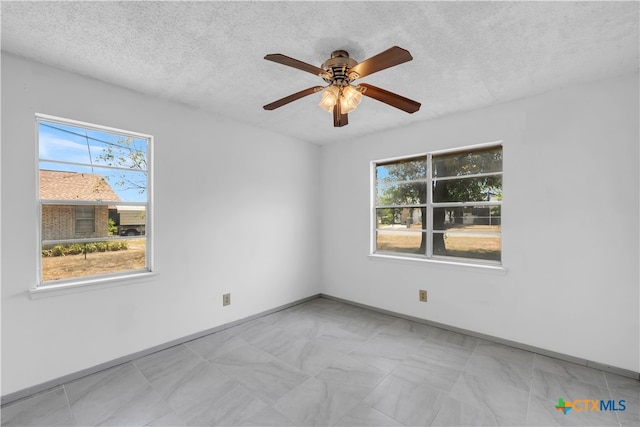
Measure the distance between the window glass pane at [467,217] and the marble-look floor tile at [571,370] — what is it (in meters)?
1.27

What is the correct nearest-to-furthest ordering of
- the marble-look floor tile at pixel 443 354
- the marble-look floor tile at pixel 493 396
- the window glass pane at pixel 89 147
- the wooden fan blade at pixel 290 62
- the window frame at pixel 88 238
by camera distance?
the wooden fan blade at pixel 290 62
the marble-look floor tile at pixel 493 396
the window frame at pixel 88 238
the window glass pane at pixel 89 147
the marble-look floor tile at pixel 443 354

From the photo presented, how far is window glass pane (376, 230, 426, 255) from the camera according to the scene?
144 inches

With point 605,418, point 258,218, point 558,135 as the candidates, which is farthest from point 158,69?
point 605,418

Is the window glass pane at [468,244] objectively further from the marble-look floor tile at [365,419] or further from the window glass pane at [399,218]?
the marble-look floor tile at [365,419]

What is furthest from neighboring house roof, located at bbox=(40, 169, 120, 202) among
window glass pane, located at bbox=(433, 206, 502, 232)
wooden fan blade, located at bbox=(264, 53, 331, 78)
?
window glass pane, located at bbox=(433, 206, 502, 232)

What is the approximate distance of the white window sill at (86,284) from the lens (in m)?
2.15

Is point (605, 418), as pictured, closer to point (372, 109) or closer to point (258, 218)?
point (372, 109)

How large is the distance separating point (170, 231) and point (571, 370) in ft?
12.8

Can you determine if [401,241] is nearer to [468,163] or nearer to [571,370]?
[468,163]

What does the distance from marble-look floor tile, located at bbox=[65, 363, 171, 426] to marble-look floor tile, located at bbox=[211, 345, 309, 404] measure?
57 centimetres

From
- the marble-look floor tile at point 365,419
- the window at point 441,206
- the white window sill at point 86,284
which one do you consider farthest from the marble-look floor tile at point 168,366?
the window at point 441,206

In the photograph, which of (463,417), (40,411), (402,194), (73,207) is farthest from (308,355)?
(73,207)

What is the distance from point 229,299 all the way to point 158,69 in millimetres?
2448

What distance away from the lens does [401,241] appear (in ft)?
12.6
